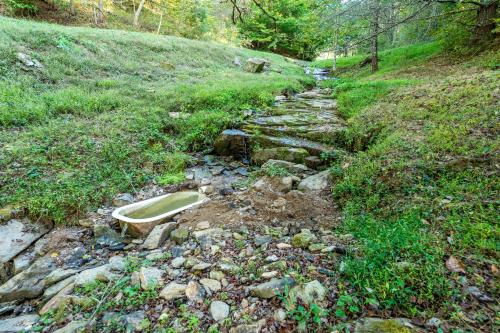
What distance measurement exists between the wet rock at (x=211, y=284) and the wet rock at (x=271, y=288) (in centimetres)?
30

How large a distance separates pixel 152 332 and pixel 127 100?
6231mm

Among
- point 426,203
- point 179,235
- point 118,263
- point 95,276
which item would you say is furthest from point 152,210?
point 426,203

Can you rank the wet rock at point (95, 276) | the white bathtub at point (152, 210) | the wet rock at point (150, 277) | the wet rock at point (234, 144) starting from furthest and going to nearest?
the wet rock at point (234, 144) < the white bathtub at point (152, 210) < the wet rock at point (95, 276) < the wet rock at point (150, 277)

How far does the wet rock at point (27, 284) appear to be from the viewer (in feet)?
8.68

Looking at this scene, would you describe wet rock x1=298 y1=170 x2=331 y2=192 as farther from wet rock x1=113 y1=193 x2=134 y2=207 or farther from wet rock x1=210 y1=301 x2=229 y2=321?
wet rock x1=113 y1=193 x2=134 y2=207

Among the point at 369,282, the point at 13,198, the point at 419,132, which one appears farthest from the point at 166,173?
the point at 419,132

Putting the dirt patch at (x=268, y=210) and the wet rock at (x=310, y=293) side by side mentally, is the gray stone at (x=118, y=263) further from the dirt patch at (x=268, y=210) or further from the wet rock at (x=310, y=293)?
the wet rock at (x=310, y=293)

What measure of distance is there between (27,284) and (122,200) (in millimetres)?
1543

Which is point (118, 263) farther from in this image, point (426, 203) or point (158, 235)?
point (426, 203)

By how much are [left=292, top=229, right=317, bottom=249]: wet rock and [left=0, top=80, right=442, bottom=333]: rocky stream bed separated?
0.01 metres

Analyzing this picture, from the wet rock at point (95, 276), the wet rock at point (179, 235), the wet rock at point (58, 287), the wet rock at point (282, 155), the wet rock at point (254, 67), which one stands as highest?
the wet rock at point (254, 67)

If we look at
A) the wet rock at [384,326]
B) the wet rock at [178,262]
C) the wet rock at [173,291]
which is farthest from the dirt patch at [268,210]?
the wet rock at [384,326]

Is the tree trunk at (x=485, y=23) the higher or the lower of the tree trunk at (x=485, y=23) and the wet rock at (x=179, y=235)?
the higher

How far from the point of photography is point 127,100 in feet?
22.7
